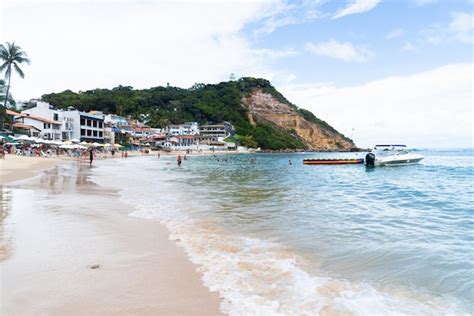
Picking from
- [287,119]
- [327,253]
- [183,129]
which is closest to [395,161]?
[327,253]

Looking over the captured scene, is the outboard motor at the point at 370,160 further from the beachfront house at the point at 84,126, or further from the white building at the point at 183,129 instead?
the white building at the point at 183,129

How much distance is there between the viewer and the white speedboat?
3931 cm

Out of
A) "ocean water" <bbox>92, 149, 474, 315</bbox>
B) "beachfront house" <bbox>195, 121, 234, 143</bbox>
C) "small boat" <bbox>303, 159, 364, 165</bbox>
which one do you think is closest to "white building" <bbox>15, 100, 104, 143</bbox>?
"small boat" <bbox>303, 159, 364, 165</bbox>

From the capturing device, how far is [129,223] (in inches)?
342

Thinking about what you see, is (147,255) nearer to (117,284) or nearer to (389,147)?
(117,284)

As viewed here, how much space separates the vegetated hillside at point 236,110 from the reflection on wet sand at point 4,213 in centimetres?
9731

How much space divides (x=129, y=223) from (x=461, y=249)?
25.1ft

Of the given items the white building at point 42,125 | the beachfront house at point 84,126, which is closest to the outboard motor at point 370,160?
the white building at point 42,125

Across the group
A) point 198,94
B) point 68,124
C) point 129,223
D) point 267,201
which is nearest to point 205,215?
point 129,223

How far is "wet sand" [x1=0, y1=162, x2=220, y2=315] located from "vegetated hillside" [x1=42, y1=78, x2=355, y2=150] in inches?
4068

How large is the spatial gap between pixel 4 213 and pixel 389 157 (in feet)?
127

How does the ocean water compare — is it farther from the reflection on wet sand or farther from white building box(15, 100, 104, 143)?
white building box(15, 100, 104, 143)

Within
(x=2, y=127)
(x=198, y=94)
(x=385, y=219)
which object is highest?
(x=198, y=94)

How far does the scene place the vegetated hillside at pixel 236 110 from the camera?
115000 millimetres
